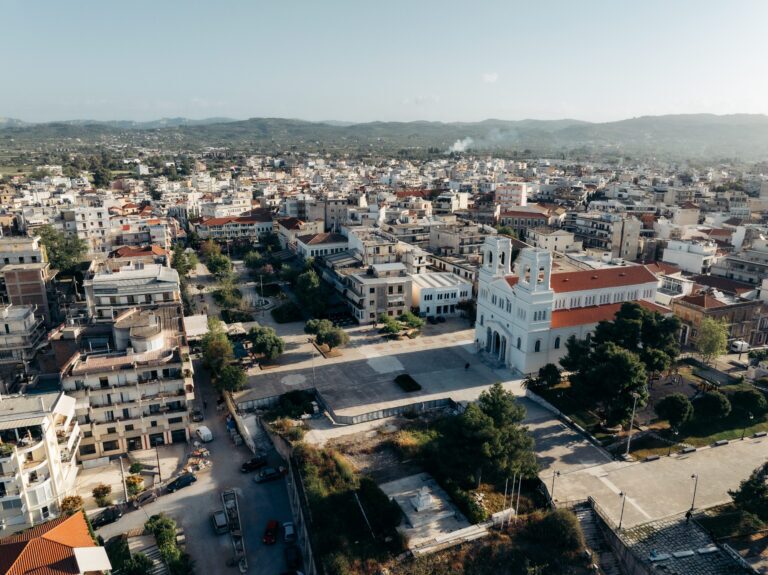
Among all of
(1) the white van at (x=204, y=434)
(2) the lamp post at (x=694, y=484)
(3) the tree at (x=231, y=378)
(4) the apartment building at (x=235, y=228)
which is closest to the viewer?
(2) the lamp post at (x=694, y=484)

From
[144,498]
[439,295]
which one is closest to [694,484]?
[144,498]

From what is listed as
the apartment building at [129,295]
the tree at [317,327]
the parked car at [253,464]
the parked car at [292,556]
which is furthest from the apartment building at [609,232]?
the parked car at [292,556]

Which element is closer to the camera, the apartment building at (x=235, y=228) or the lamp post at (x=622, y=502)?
the lamp post at (x=622, y=502)

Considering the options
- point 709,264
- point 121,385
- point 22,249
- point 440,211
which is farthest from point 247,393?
point 440,211

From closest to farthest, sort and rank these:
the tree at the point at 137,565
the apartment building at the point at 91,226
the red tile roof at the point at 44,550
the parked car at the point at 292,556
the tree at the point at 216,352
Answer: the red tile roof at the point at 44,550 → the tree at the point at 137,565 → the parked car at the point at 292,556 → the tree at the point at 216,352 → the apartment building at the point at 91,226

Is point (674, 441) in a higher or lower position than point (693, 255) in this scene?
lower

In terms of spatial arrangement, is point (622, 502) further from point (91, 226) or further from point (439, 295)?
point (91, 226)

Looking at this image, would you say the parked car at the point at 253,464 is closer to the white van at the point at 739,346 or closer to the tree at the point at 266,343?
the tree at the point at 266,343

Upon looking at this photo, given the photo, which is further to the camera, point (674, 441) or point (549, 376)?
point (549, 376)
